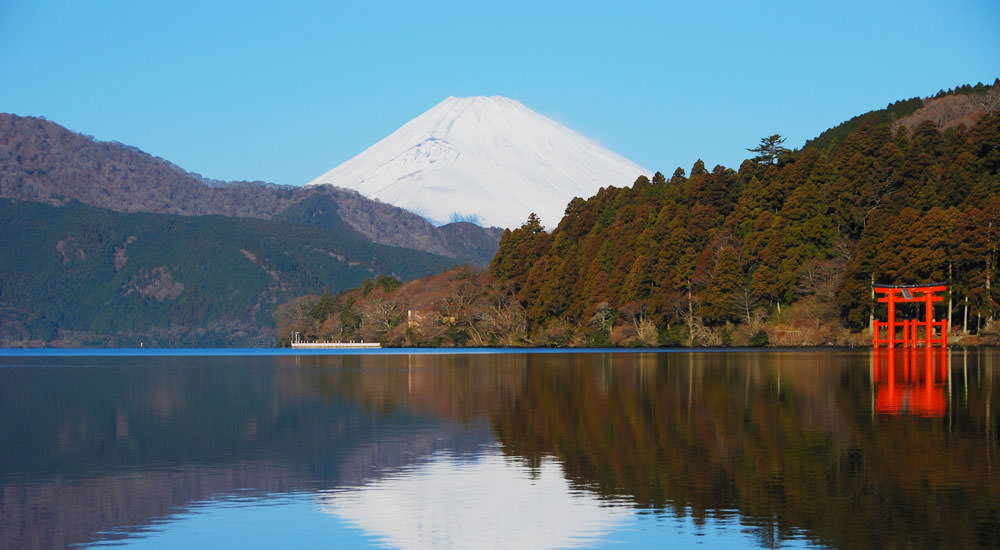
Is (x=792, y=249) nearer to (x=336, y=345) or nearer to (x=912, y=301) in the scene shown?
(x=912, y=301)

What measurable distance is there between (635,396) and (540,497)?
51.5ft

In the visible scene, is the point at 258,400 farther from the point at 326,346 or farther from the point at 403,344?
the point at 326,346

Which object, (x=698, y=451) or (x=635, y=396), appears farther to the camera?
(x=635, y=396)

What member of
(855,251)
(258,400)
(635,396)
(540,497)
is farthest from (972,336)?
(540,497)

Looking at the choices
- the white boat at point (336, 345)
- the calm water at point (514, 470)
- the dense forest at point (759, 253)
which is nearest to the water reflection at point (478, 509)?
the calm water at point (514, 470)

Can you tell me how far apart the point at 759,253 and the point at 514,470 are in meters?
67.4

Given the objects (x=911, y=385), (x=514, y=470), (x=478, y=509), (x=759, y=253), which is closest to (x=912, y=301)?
(x=759, y=253)

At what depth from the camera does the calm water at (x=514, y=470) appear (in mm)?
11648

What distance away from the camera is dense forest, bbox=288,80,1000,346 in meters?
68.4

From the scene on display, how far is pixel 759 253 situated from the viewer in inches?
3174

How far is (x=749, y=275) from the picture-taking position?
81.8 m

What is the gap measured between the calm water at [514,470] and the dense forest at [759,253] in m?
40.7

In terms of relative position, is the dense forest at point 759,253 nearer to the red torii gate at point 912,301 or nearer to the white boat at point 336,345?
the red torii gate at point 912,301

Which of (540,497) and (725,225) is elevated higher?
(725,225)
